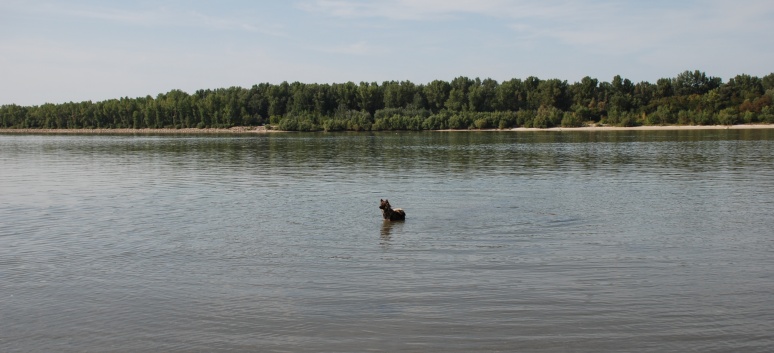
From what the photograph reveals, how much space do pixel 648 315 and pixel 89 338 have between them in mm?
10439

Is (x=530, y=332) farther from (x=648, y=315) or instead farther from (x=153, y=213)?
(x=153, y=213)

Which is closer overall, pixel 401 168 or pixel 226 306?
pixel 226 306

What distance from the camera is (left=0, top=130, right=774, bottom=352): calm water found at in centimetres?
1209

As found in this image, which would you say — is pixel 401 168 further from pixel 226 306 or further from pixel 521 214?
pixel 226 306

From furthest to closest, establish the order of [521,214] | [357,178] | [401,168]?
[401,168], [357,178], [521,214]

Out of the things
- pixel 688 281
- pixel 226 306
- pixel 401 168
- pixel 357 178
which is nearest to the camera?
pixel 226 306

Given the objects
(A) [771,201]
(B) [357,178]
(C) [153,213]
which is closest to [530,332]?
(C) [153,213]

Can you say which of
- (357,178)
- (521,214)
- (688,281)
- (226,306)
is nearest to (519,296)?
(688,281)

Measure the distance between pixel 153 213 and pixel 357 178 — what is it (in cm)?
1677

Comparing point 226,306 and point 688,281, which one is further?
point 688,281

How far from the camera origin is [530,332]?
476 inches

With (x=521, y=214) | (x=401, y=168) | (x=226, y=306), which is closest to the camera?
(x=226, y=306)

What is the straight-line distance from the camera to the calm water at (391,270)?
12094mm

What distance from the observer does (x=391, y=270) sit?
16.8 meters
